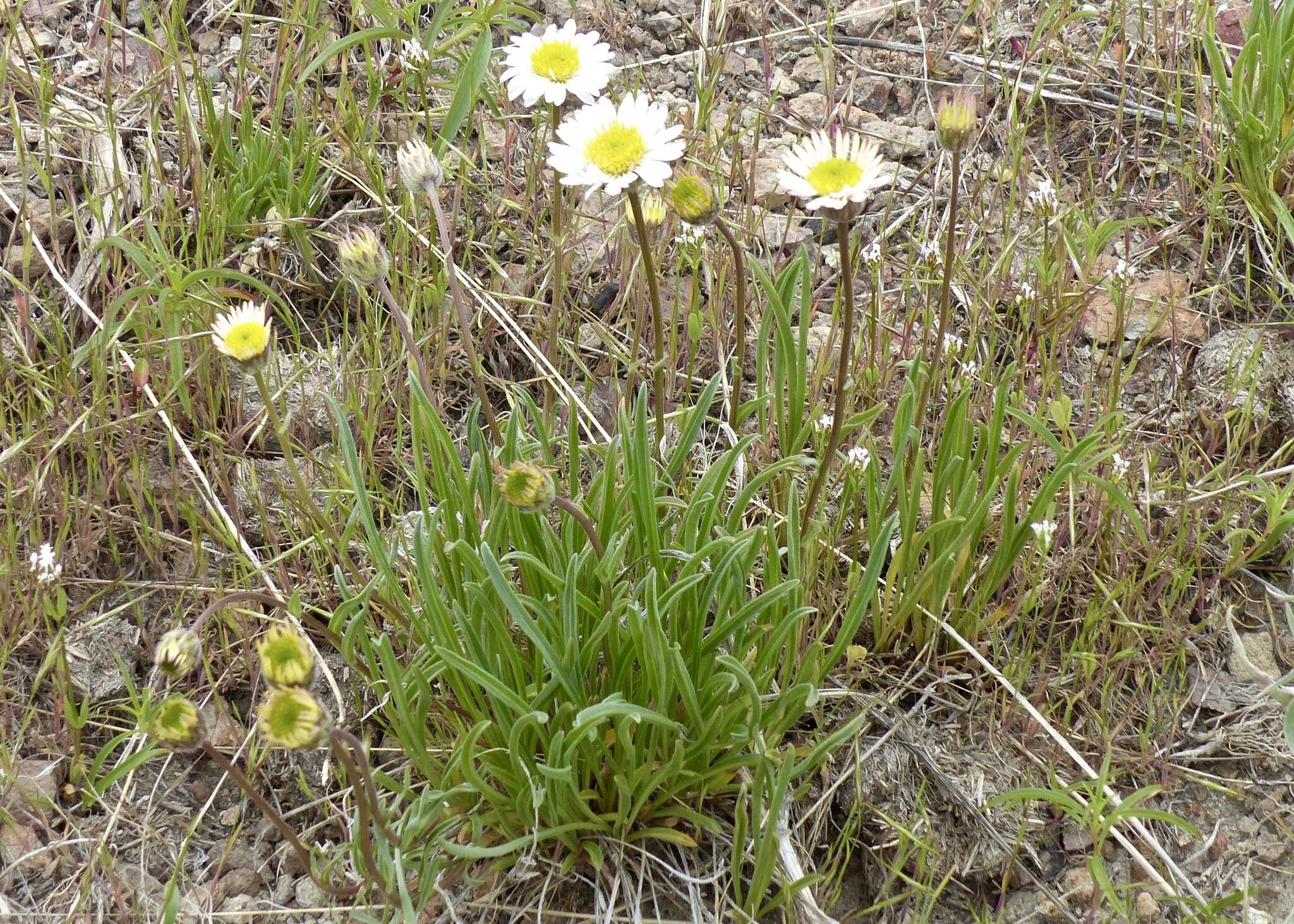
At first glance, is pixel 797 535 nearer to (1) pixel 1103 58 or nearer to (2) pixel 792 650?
(2) pixel 792 650

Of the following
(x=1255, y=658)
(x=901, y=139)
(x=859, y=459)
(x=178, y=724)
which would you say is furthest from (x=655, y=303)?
(x=901, y=139)

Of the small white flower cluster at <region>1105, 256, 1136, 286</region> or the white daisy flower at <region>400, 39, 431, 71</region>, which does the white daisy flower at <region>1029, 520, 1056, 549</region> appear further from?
the white daisy flower at <region>400, 39, 431, 71</region>

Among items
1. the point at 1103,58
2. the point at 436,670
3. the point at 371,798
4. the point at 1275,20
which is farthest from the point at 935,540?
the point at 1103,58

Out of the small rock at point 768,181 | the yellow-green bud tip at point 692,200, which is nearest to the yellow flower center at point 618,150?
the yellow-green bud tip at point 692,200

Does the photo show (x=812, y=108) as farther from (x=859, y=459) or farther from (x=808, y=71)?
(x=859, y=459)

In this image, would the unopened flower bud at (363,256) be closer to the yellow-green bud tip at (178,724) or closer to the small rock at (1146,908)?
the yellow-green bud tip at (178,724)

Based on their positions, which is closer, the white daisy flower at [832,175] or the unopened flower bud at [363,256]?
the white daisy flower at [832,175]
